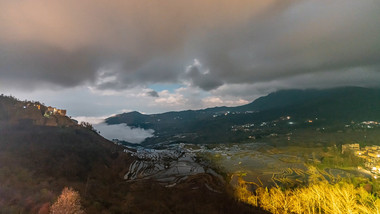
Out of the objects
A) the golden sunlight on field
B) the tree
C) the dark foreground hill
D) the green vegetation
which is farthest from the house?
the tree

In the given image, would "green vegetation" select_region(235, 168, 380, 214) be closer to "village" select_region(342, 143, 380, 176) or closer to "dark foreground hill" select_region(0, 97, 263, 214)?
"dark foreground hill" select_region(0, 97, 263, 214)

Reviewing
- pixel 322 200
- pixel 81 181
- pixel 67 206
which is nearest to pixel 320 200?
pixel 322 200

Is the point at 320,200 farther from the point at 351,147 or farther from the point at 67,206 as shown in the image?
the point at 351,147

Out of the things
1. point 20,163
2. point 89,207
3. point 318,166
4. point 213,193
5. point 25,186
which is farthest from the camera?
point 318,166

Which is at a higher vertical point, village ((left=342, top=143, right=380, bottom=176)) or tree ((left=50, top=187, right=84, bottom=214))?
tree ((left=50, top=187, right=84, bottom=214))

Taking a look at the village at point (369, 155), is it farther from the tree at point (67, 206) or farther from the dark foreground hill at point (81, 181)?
the tree at point (67, 206)

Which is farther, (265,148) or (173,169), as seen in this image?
(265,148)

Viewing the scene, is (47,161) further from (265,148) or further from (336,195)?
(265,148)

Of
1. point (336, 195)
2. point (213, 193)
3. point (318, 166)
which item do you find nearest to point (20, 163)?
point (213, 193)

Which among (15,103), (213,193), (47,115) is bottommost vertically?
(213,193)
